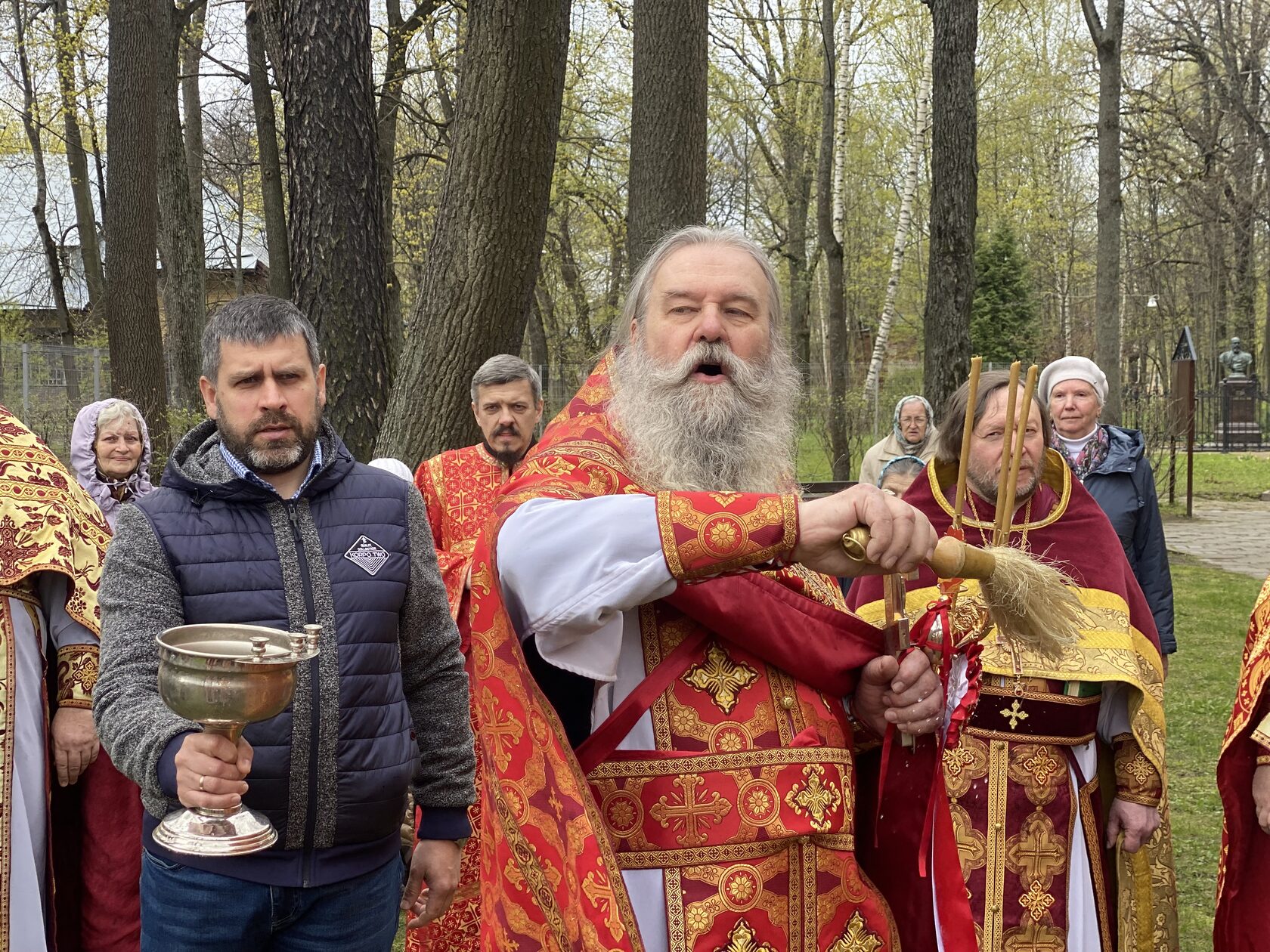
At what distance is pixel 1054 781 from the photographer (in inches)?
152

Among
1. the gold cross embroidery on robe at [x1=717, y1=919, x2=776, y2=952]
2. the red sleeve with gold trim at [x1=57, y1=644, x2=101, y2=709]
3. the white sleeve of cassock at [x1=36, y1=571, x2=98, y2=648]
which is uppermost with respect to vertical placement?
the white sleeve of cassock at [x1=36, y1=571, x2=98, y2=648]

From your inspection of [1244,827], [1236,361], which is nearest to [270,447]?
[1244,827]

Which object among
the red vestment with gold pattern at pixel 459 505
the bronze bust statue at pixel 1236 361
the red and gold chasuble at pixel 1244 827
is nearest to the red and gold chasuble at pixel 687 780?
the red and gold chasuble at pixel 1244 827

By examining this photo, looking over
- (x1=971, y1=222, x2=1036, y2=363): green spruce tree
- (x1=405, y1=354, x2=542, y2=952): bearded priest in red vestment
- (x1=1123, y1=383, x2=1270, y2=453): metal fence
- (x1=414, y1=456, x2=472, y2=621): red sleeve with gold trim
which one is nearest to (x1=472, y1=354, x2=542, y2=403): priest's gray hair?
(x1=405, y1=354, x2=542, y2=952): bearded priest in red vestment

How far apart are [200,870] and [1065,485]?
284 centimetres

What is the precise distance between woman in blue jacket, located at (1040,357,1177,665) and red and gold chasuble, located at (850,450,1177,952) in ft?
5.87

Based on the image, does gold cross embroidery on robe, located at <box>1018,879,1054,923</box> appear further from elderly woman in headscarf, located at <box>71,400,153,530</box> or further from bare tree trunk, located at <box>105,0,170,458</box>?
bare tree trunk, located at <box>105,0,170,458</box>

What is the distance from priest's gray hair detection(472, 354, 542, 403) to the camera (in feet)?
18.0

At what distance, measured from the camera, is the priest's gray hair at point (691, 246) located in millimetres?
2596

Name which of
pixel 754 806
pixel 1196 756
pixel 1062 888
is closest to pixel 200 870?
pixel 754 806

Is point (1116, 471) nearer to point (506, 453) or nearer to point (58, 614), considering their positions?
point (506, 453)

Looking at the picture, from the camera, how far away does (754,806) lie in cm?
220

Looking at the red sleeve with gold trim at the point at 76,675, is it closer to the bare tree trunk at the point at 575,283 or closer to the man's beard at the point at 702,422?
the man's beard at the point at 702,422

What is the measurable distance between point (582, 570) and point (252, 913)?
4.21 ft
